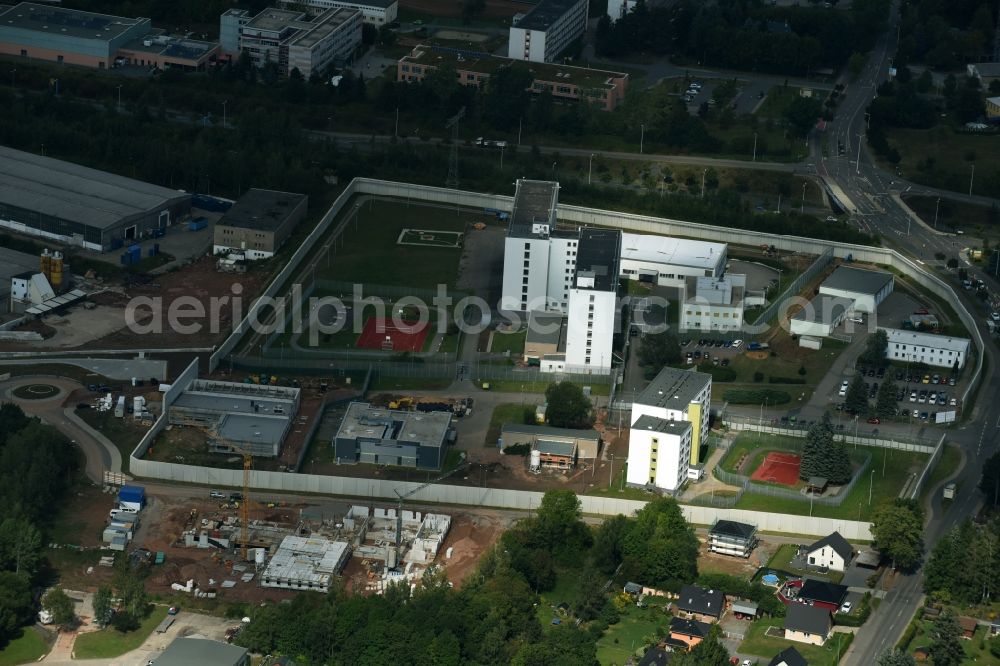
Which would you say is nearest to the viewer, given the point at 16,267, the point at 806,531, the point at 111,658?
the point at 111,658

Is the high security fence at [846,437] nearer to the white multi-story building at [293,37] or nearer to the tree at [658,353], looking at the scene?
the tree at [658,353]

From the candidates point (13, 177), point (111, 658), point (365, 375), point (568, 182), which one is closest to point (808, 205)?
point (568, 182)

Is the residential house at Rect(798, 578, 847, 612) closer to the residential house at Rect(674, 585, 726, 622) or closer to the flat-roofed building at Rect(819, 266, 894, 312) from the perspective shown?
the residential house at Rect(674, 585, 726, 622)

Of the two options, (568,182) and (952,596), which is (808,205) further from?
(952,596)

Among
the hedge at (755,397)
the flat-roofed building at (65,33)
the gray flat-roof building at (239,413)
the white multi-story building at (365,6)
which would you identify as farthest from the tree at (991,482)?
the flat-roofed building at (65,33)

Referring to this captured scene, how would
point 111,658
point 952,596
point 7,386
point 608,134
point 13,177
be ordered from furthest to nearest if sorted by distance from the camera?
point 608,134
point 13,177
point 7,386
point 952,596
point 111,658

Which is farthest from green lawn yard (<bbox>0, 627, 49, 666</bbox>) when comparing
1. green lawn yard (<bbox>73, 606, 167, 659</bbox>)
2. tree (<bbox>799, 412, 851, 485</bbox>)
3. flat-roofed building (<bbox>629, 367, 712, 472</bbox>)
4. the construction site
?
tree (<bbox>799, 412, 851, 485</bbox>)
